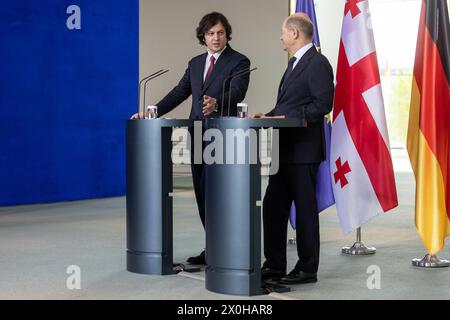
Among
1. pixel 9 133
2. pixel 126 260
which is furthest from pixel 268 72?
pixel 126 260

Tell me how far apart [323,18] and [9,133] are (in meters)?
6.60

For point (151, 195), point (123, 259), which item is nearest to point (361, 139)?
point (151, 195)

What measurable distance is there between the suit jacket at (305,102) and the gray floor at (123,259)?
2.50ft

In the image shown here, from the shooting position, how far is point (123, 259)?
5348 millimetres

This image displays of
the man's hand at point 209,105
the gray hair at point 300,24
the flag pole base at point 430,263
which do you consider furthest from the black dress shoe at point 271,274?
the gray hair at point 300,24

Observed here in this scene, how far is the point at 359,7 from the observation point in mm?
5570

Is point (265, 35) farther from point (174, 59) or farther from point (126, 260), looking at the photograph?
point (126, 260)

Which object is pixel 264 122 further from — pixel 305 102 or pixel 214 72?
pixel 214 72

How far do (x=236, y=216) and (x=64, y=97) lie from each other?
555 cm

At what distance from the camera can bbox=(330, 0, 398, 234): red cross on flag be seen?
5.50m

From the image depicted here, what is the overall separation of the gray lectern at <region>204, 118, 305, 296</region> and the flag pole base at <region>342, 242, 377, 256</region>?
176 cm

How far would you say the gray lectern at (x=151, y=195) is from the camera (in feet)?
15.6

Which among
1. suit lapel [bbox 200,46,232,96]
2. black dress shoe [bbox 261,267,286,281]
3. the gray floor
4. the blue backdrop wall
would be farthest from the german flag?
the blue backdrop wall

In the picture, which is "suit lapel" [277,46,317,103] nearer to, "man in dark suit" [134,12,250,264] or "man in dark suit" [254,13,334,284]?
"man in dark suit" [254,13,334,284]
